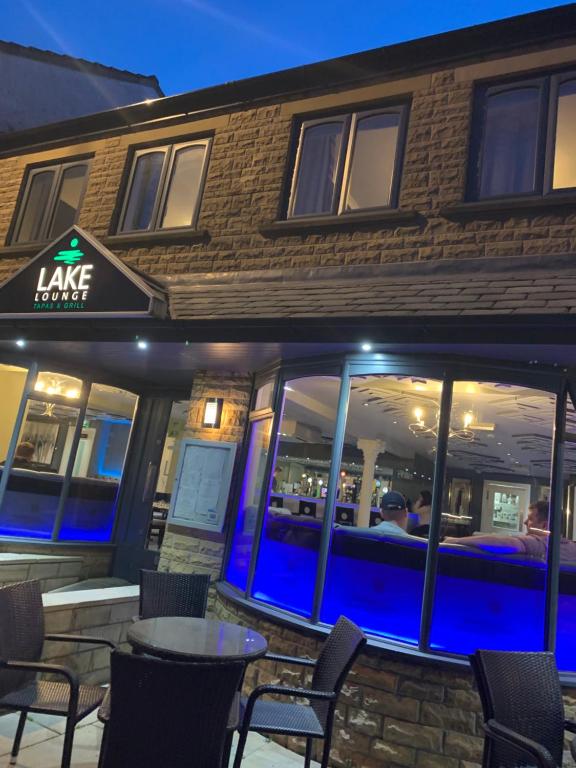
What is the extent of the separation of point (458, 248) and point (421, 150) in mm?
1294

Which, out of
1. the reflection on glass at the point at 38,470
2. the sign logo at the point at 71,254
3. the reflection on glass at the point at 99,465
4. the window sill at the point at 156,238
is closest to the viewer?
the sign logo at the point at 71,254

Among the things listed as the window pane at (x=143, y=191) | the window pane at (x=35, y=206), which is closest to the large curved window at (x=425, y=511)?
the window pane at (x=143, y=191)

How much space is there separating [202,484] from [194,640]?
307 centimetres

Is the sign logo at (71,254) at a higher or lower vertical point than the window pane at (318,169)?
lower

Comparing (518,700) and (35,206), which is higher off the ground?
(35,206)

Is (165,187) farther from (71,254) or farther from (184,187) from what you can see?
(71,254)

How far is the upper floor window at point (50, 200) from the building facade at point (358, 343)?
86 mm

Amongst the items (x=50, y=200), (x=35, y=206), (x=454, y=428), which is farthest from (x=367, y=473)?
(x=35, y=206)

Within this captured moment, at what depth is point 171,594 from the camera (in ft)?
15.0

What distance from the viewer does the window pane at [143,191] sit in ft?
25.2

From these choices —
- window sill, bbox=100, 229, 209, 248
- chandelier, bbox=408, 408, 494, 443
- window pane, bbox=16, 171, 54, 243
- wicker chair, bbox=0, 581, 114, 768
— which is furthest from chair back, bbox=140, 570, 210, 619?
window pane, bbox=16, 171, 54, 243

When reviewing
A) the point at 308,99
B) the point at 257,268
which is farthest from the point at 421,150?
the point at 257,268

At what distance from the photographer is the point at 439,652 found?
14.4 feet

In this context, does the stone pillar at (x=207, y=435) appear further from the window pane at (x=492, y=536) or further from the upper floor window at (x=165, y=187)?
the window pane at (x=492, y=536)
